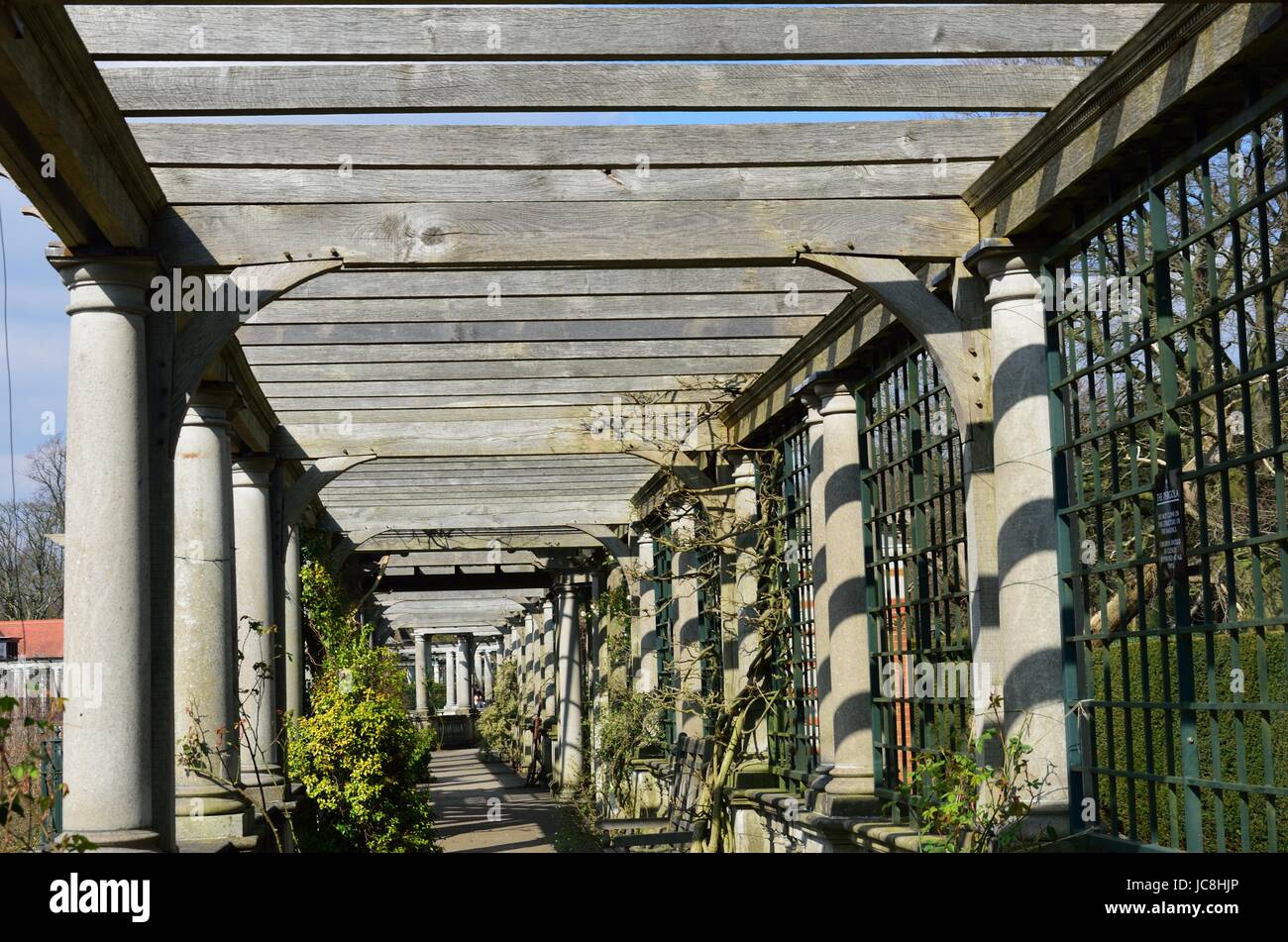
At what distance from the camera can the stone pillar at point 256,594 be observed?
1086cm

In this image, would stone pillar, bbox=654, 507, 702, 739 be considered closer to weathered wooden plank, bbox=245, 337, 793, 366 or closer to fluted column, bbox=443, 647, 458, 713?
weathered wooden plank, bbox=245, 337, 793, 366

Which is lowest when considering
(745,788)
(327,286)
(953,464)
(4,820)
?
(745,788)

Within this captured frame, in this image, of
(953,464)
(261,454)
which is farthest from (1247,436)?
(261,454)

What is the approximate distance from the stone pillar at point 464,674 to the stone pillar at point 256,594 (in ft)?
128

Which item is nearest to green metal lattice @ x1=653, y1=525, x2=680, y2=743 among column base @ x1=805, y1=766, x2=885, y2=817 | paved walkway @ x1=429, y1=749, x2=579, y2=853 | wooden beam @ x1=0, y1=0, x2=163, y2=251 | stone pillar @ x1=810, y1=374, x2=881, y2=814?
paved walkway @ x1=429, y1=749, x2=579, y2=853

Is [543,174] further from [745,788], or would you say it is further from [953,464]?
[745,788]

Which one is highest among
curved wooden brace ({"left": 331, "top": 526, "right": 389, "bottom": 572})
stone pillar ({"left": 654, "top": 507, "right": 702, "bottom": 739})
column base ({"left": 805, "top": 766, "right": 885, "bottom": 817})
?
curved wooden brace ({"left": 331, "top": 526, "right": 389, "bottom": 572})

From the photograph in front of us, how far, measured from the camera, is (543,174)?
660 cm

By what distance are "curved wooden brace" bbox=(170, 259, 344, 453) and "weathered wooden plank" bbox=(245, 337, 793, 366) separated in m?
3.05

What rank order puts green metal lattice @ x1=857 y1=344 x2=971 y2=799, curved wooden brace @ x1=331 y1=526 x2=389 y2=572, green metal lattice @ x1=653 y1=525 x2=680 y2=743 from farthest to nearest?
curved wooden brace @ x1=331 y1=526 x2=389 y2=572 < green metal lattice @ x1=653 y1=525 x2=680 y2=743 < green metal lattice @ x1=857 y1=344 x2=971 y2=799

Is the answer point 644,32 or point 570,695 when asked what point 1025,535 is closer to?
point 644,32

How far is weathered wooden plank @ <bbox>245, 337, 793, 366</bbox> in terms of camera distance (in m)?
9.78
